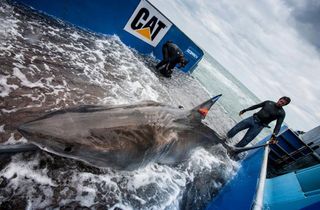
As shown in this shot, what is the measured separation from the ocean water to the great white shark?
512mm

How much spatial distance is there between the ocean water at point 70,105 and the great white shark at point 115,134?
0.51 m

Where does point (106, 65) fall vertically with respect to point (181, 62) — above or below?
below

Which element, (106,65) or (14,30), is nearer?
(14,30)

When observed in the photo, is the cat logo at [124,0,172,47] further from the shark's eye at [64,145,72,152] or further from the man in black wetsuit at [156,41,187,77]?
the shark's eye at [64,145,72,152]

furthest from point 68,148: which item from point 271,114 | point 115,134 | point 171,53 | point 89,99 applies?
point 171,53

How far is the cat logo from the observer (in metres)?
9.29

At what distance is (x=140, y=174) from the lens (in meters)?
4.14

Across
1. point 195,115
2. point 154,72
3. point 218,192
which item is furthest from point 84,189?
point 154,72

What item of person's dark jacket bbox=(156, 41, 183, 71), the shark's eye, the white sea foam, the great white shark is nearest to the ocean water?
the white sea foam

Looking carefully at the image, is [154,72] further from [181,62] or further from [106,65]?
[106,65]

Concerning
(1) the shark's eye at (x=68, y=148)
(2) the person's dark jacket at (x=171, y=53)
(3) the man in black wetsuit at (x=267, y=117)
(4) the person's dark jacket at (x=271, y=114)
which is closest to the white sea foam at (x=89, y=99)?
(1) the shark's eye at (x=68, y=148)

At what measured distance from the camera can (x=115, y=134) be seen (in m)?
2.98

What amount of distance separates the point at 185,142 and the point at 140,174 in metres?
1.16

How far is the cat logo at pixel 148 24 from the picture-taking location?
30.5ft
